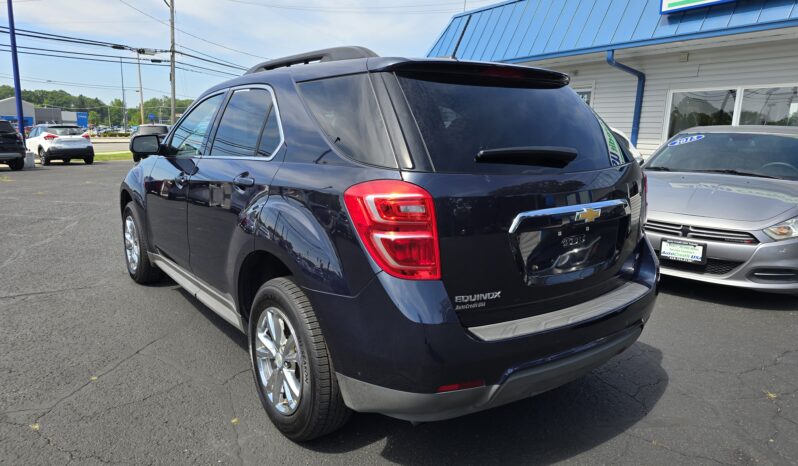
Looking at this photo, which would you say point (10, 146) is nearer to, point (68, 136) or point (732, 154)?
point (68, 136)

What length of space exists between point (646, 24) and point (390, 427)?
1010cm

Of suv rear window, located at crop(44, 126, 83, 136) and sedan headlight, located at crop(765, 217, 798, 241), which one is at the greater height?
suv rear window, located at crop(44, 126, 83, 136)

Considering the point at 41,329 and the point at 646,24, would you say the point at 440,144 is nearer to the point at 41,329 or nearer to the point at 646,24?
the point at 41,329

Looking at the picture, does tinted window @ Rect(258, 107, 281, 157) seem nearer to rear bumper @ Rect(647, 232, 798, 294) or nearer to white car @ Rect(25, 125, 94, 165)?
rear bumper @ Rect(647, 232, 798, 294)

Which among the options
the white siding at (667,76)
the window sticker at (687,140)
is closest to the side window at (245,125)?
the window sticker at (687,140)

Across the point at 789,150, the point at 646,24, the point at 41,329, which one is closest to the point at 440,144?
the point at 41,329

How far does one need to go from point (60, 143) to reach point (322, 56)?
842 inches

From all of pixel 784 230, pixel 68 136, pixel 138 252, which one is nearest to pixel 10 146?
pixel 68 136

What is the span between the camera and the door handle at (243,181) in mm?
2703

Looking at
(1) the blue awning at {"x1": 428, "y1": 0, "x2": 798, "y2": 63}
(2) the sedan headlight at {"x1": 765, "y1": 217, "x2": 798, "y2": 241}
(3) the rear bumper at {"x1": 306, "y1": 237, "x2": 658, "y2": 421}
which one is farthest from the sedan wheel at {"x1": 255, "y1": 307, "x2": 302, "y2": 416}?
(1) the blue awning at {"x1": 428, "y1": 0, "x2": 798, "y2": 63}

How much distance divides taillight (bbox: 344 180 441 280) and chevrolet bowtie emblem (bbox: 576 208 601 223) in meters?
0.73

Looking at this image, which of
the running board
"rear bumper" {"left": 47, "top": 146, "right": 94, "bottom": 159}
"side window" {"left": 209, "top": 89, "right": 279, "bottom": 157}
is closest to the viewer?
"side window" {"left": 209, "top": 89, "right": 279, "bottom": 157}

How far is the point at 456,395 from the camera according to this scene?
6.49 ft

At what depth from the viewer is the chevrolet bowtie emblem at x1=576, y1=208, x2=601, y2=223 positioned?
2281 millimetres
